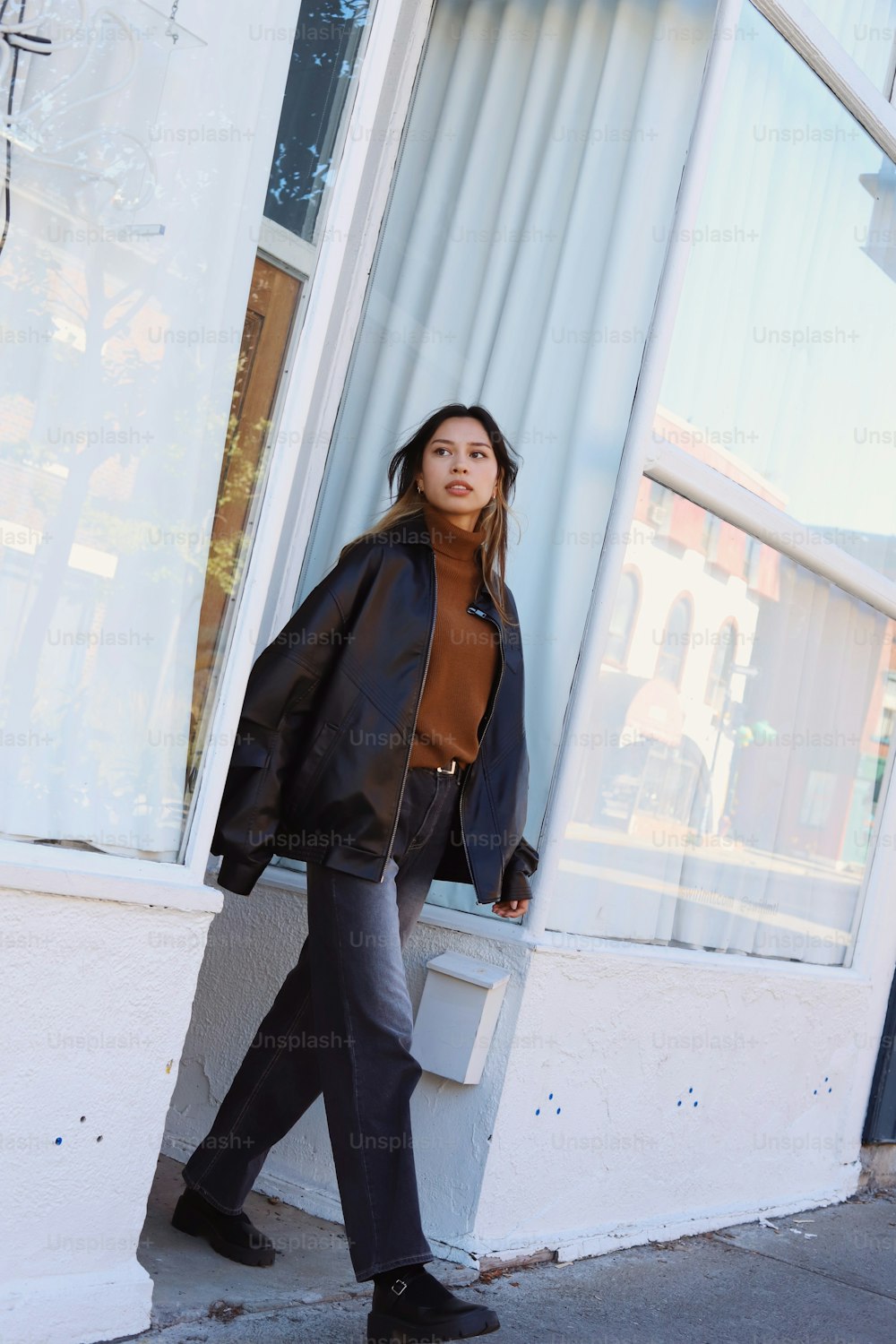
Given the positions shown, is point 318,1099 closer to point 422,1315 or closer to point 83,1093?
point 422,1315

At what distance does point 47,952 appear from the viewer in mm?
2648

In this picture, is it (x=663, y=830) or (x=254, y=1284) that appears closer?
(x=254, y=1284)

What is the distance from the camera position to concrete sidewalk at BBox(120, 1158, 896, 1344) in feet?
10.1

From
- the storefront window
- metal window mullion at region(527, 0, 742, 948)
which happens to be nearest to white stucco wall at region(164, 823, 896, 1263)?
metal window mullion at region(527, 0, 742, 948)

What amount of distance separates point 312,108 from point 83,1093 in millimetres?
2185

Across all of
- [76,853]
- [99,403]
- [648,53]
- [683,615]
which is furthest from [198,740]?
[648,53]

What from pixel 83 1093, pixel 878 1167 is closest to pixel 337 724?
pixel 83 1093

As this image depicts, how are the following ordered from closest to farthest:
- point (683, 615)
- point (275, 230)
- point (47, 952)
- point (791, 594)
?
1. point (47, 952)
2. point (275, 230)
3. point (683, 615)
4. point (791, 594)

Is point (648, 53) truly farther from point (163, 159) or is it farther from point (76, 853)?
point (76, 853)

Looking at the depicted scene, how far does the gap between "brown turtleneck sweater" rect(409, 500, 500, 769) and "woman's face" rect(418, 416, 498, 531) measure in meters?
0.05

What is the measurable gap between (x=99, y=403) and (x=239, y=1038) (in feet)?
6.59

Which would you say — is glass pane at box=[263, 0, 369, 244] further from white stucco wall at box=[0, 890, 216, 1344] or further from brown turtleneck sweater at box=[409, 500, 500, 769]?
white stucco wall at box=[0, 890, 216, 1344]

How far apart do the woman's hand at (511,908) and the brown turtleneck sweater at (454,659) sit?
0.41 m

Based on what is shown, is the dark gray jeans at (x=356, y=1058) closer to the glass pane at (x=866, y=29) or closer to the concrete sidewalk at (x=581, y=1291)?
the concrete sidewalk at (x=581, y=1291)
